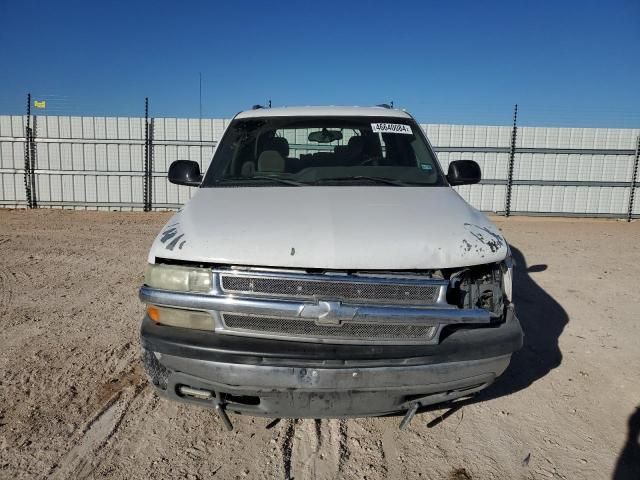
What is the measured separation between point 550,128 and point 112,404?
44.0ft

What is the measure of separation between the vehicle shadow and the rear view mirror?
296 centimetres

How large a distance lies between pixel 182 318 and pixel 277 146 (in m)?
1.98

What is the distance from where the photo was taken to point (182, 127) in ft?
43.1

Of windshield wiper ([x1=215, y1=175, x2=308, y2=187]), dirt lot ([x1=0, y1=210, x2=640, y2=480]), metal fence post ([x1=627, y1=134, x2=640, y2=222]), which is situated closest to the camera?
dirt lot ([x1=0, y1=210, x2=640, y2=480])

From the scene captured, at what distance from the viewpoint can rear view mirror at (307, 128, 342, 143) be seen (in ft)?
13.8

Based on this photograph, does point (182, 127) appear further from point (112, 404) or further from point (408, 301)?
point (408, 301)

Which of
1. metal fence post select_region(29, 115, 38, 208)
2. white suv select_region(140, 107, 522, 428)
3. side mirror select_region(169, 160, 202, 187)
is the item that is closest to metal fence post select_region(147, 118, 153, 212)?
metal fence post select_region(29, 115, 38, 208)

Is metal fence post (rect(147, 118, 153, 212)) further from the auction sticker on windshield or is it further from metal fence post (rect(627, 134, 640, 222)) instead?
metal fence post (rect(627, 134, 640, 222))

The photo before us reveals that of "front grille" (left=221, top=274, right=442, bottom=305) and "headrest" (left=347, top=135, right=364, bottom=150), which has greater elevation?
"headrest" (left=347, top=135, right=364, bottom=150)

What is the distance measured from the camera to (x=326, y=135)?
424 centimetres

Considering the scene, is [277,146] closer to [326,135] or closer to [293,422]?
[326,135]

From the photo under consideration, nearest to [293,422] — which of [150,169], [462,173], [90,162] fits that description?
[462,173]

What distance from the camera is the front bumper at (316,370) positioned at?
2.18 m

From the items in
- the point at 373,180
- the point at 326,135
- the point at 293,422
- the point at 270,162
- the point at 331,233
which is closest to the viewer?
the point at 331,233
